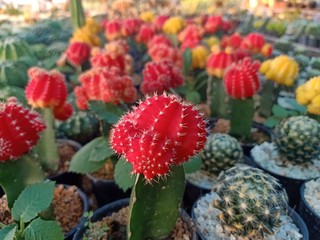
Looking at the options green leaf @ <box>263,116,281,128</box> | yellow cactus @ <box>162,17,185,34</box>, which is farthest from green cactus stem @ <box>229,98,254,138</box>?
yellow cactus @ <box>162,17,185,34</box>

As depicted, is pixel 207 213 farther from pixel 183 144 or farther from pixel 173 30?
pixel 173 30

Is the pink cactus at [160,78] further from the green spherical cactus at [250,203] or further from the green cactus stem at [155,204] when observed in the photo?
the green cactus stem at [155,204]

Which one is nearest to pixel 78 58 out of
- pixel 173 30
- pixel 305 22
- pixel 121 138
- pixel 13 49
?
pixel 13 49

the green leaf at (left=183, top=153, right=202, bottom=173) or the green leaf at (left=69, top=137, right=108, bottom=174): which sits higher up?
the green leaf at (left=183, top=153, right=202, bottom=173)

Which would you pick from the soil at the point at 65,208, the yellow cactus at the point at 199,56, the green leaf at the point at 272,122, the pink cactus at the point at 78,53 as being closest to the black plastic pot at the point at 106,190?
the soil at the point at 65,208

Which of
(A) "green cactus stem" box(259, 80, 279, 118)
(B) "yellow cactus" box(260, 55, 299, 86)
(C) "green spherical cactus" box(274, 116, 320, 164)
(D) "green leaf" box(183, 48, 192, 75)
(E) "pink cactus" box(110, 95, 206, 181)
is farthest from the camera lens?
(D) "green leaf" box(183, 48, 192, 75)

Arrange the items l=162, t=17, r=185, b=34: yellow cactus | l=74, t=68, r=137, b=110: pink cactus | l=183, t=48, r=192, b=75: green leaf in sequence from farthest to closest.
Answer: l=162, t=17, r=185, b=34: yellow cactus → l=183, t=48, r=192, b=75: green leaf → l=74, t=68, r=137, b=110: pink cactus

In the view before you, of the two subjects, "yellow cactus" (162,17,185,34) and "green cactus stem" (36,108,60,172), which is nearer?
"green cactus stem" (36,108,60,172)

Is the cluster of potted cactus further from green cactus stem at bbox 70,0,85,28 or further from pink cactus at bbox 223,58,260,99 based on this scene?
green cactus stem at bbox 70,0,85,28
